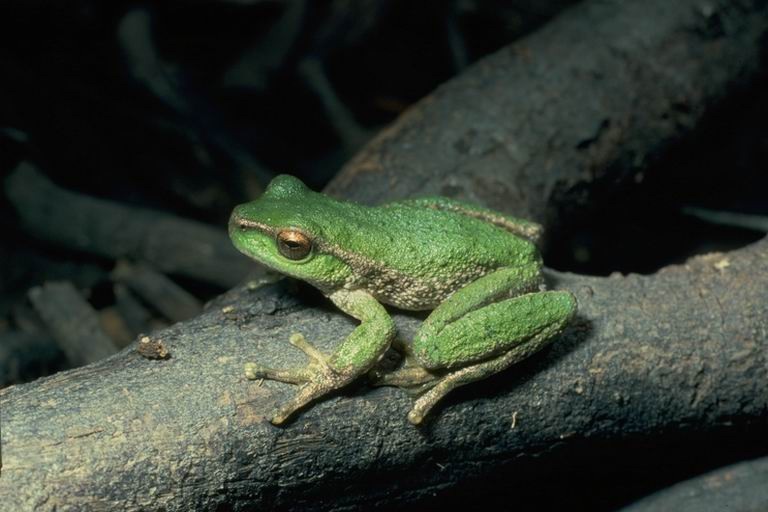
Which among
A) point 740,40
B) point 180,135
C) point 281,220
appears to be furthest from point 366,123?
point 281,220

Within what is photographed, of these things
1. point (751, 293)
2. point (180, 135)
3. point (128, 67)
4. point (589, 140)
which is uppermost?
point (128, 67)

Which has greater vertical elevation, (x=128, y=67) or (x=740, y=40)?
(x=128, y=67)

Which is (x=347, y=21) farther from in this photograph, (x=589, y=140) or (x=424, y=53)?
(x=589, y=140)

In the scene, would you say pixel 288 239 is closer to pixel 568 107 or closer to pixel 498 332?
pixel 498 332

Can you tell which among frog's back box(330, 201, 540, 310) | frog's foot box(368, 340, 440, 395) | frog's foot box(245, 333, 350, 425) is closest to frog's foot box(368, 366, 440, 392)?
frog's foot box(368, 340, 440, 395)

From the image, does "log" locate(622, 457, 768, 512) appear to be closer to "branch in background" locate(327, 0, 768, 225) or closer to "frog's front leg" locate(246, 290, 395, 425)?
"branch in background" locate(327, 0, 768, 225)

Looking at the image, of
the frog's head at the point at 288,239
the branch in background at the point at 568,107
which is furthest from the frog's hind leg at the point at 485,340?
the branch in background at the point at 568,107

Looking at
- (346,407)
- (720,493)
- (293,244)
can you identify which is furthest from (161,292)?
(720,493)
